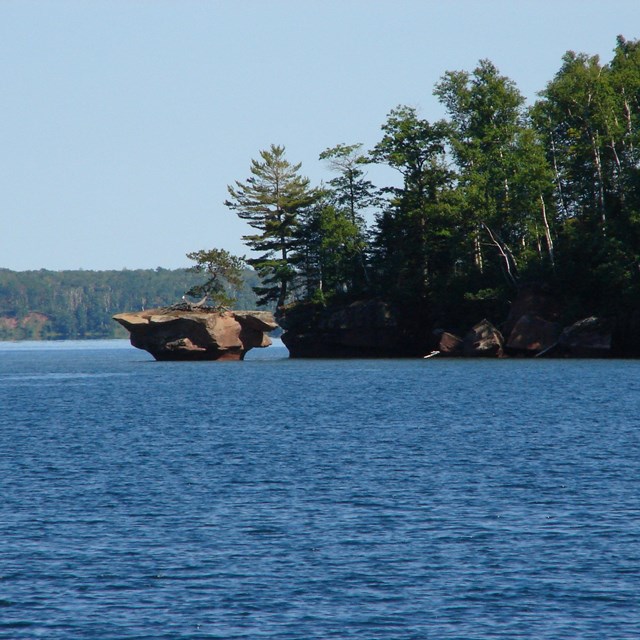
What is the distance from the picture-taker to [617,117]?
319 feet

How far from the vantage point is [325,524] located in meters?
26.1

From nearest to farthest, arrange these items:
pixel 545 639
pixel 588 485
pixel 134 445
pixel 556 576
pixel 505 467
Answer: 1. pixel 545 639
2. pixel 556 576
3. pixel 588 485
4. pixel 505 467
5. pixel 134 445

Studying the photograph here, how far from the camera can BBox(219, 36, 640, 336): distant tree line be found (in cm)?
9362

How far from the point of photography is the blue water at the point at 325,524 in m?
18.6

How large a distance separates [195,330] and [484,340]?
2921 centimetres

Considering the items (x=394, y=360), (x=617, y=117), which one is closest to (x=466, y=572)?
(x=617, y=117)

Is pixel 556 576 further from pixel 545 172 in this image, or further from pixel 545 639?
pixel 545 172

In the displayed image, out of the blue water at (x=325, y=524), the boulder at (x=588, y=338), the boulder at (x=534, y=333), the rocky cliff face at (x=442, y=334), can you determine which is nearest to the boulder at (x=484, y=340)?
the rocky cliff face at (x=442, y=334)

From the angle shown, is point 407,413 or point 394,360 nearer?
point 407,413

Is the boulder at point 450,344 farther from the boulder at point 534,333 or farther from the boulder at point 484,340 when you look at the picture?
the boulder at point 534,333

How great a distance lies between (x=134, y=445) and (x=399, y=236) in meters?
71.0

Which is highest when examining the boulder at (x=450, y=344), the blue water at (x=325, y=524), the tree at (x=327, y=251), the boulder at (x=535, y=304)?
the tree at (x=327, y=251)

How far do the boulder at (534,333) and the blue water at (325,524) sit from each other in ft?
127

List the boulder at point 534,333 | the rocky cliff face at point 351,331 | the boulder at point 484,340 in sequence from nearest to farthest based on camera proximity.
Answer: the boulder at point 534,333
the boulder at point 484,340
the rocky cliff face at point 351,331
